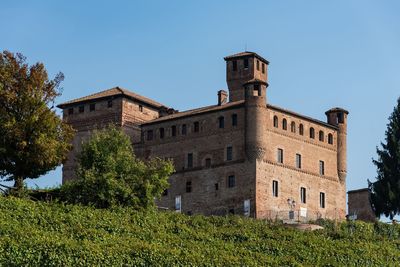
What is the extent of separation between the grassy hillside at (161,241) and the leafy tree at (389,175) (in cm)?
1646

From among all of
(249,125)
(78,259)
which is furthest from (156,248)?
(249,125)

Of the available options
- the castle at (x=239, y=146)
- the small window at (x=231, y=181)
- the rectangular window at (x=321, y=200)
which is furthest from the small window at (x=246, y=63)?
the rectangular window at (x=321, y=200)

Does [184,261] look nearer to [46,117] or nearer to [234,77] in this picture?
[46,117]

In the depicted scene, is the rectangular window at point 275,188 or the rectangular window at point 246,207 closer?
the rectangular window at point 246,207

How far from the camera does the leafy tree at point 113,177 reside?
56.5 m

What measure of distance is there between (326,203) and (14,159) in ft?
97.6

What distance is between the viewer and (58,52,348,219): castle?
247ft

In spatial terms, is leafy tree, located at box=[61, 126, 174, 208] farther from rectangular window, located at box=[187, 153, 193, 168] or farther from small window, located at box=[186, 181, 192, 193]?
rectangular window, located at box=[187, 153, 193, 168]

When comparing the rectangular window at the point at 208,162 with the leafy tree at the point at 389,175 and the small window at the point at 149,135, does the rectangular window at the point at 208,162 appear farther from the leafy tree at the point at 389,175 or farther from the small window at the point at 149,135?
the leafy tree at the point at 389,175

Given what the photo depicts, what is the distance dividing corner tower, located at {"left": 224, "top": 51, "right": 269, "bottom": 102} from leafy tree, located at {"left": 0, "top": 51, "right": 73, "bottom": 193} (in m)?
25.4

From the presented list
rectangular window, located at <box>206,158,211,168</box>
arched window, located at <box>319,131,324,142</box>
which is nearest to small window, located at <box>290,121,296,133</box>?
arched window, located at <box>319,131,324,142</box>

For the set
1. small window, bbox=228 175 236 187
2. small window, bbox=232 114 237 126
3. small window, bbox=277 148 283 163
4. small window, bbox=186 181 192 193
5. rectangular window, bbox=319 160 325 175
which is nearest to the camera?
small window, bbox=228 175 236 187

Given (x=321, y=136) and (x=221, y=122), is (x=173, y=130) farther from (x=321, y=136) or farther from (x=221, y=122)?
(x=321, y=136)

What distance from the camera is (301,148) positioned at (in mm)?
79062
